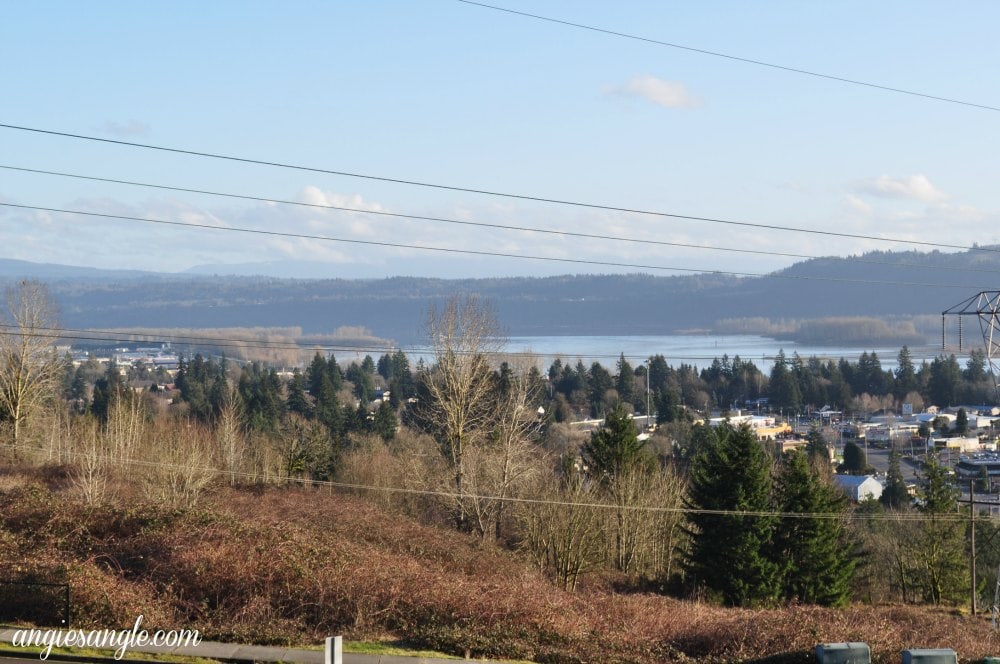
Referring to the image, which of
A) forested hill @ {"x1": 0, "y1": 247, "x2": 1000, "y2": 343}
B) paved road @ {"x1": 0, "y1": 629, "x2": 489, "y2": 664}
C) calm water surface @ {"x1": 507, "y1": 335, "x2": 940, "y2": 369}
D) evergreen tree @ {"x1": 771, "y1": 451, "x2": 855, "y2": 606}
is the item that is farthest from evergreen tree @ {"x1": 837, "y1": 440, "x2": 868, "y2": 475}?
forested hill @ {"x1": 0, "y1": 247, "x2": 1000, "y2": 343}

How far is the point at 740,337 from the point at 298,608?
120795mm

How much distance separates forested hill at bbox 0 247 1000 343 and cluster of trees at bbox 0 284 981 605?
250ft

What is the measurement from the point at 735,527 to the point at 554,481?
7843mm

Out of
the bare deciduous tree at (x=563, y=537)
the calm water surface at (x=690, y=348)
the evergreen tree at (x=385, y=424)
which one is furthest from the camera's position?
the calm water surface at (x=690, y=348)

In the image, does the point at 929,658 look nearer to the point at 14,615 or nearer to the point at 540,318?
the point at 14,615

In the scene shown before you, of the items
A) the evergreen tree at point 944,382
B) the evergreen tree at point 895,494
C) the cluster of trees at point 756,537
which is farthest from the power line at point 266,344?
the evergreen tree at point 944,382

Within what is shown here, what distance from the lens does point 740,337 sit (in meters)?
130

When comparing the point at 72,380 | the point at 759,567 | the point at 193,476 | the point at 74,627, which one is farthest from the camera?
the point at 72,380

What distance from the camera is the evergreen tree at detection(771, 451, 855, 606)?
27.3 metres

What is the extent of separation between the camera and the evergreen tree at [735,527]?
87.7ft

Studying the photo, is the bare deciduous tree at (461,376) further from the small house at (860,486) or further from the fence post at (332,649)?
the small house at (860,486)

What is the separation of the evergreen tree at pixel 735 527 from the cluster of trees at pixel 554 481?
4 cm

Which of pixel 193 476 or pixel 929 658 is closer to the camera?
pixel 929 658

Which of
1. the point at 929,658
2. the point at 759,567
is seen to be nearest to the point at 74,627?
the point at 929,658
